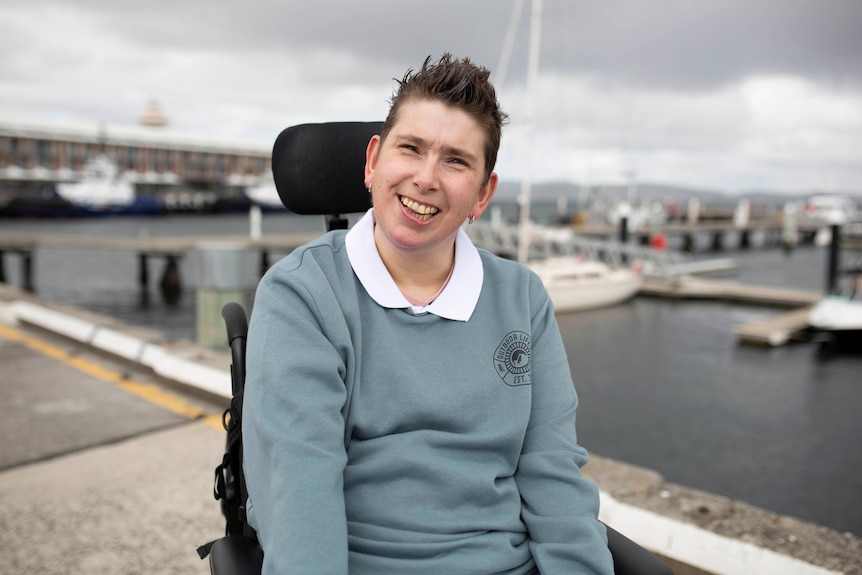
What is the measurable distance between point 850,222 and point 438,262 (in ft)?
241

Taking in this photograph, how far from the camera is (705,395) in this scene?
1227 centimetres

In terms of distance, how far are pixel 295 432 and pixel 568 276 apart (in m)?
19.6

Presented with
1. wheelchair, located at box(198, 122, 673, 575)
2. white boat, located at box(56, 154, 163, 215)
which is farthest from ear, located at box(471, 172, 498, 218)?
white boat, located at box(56, 154, 163, 215)

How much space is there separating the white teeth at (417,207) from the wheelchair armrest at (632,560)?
0.83 m

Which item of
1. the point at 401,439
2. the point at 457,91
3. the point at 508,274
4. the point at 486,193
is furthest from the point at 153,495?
the point at 457,91

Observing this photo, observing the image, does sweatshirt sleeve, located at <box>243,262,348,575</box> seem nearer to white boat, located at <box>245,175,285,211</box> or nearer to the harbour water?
the harbour water

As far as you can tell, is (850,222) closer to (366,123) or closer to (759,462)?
(759,462)

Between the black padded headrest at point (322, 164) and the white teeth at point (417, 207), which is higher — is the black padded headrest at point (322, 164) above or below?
above

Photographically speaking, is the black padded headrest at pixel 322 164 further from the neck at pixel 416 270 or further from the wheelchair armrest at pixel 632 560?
the wheelchair armrest at pixel 632 560

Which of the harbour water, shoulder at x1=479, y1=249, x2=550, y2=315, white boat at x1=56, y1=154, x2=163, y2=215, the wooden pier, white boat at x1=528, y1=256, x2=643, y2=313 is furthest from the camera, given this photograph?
white boat at x1=56, y1=154, x2=163, y2=215

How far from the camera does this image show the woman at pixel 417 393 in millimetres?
1302

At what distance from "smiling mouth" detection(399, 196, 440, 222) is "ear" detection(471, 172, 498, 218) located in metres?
0.13

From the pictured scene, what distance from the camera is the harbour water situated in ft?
25.9

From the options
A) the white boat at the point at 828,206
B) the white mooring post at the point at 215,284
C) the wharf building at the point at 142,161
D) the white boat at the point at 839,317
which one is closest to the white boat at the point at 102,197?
the wharf building at the point at 142,161
